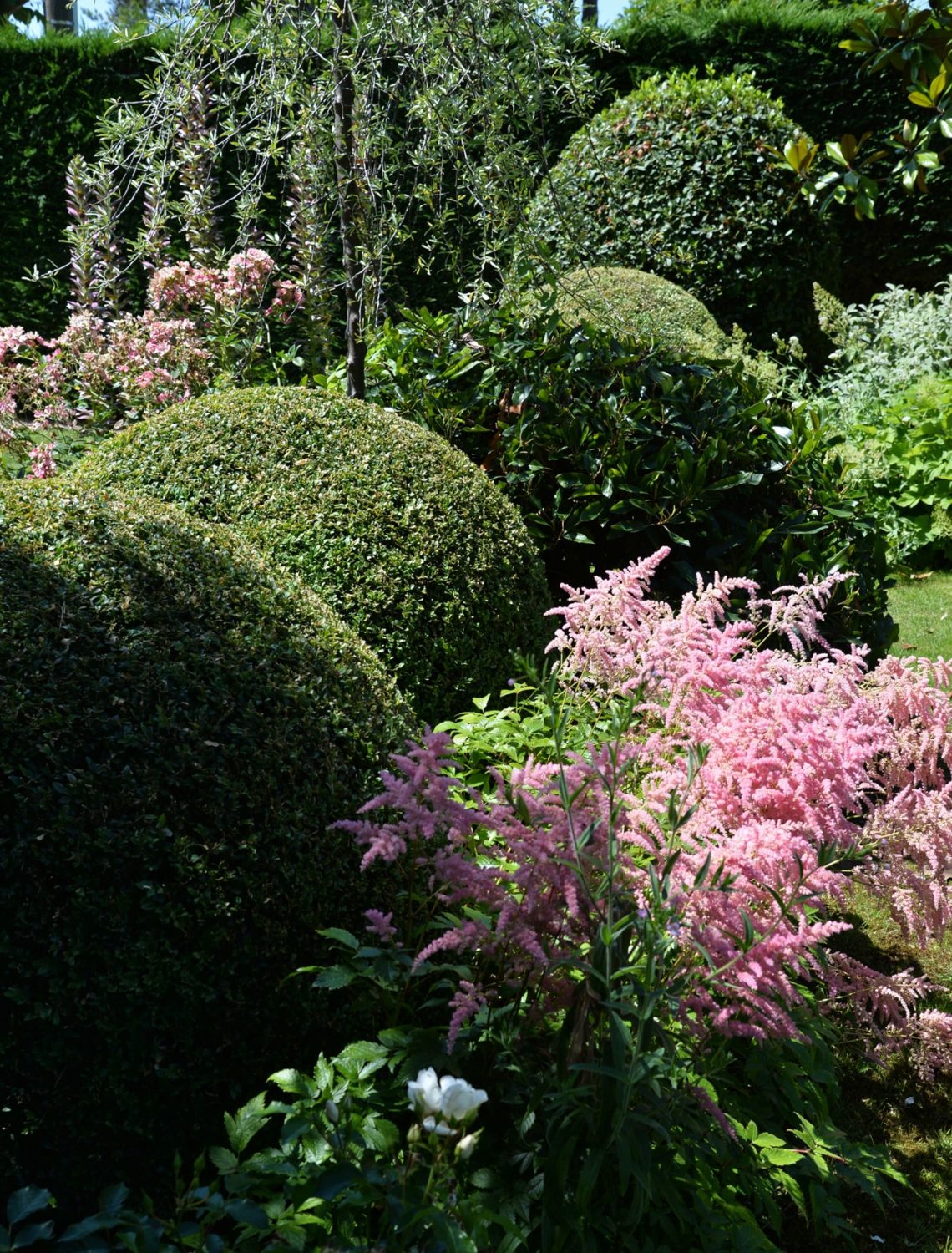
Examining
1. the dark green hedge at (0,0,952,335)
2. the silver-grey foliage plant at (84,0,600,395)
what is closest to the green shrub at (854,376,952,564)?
the silver-grey foliage plant at (84,0,600,395)

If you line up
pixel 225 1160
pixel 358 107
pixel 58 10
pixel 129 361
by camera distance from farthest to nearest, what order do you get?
pixel 58 10
pixel 129 361
pixel 358 107
pixel 225 1160

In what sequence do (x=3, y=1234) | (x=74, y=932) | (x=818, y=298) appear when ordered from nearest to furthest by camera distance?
1. (x=3, y=1234)
2. (x=74, y=932)
3. (x=818, y=298)

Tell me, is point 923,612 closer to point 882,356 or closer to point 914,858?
point 882,356

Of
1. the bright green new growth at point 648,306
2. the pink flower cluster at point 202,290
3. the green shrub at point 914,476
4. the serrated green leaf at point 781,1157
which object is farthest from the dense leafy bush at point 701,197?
the serrated green leaf at point 781,1157

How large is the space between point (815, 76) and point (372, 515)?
10.2m

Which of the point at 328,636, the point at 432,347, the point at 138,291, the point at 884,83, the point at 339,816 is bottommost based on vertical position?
the point at 339,816

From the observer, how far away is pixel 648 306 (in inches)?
285

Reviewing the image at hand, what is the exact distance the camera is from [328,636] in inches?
93.0

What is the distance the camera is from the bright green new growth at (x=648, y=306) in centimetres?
664

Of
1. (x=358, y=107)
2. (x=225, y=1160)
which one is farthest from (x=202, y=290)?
(x=225, y=1160)

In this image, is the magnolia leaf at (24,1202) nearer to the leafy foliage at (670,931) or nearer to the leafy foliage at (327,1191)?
the leafy foliage at (327,1191)

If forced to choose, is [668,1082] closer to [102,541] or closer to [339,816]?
[339,816]

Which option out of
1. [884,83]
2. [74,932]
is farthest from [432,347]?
[884,83]

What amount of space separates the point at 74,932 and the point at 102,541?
0.77 meters
